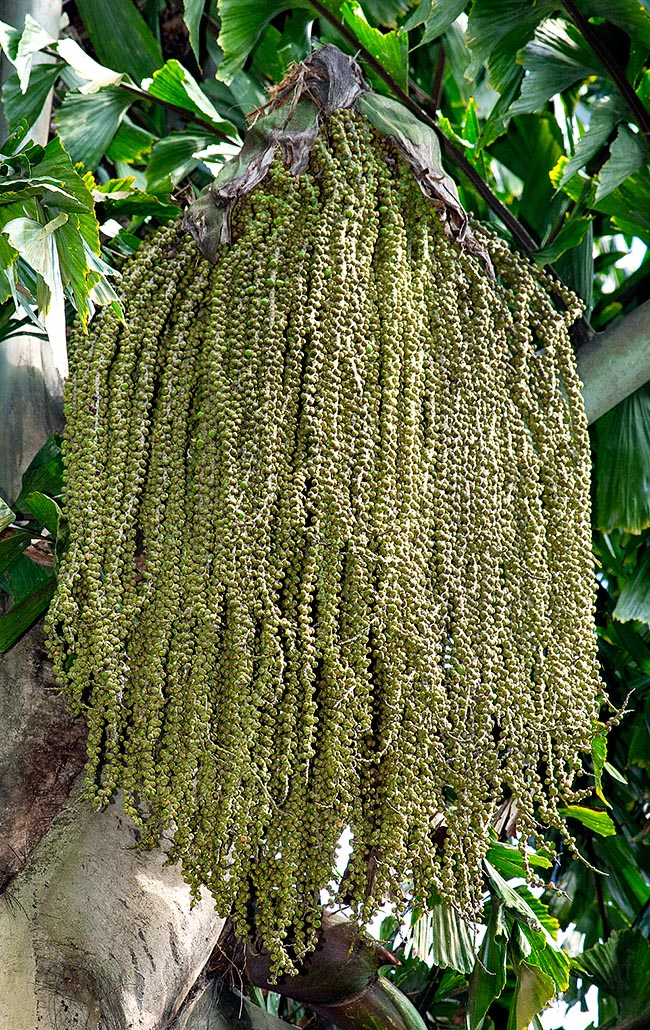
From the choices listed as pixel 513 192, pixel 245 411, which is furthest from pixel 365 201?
pixel 513 192

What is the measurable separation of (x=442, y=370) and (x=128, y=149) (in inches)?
40.7

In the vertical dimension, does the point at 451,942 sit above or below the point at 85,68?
below

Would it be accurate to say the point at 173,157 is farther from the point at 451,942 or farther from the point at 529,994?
the point at 529,994

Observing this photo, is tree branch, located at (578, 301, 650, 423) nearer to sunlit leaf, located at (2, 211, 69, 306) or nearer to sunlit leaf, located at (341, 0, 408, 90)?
sunlit leaf, located at (341, 0, 408, 90)

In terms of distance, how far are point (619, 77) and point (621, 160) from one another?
0.18 metres

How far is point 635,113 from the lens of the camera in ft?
6.09

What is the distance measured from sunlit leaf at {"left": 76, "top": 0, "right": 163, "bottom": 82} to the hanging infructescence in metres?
0.78

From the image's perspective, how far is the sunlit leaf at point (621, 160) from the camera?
1.79 metres

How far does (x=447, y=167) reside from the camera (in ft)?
7.23

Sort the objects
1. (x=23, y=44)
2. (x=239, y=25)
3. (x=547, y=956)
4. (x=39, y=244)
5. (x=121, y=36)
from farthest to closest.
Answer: (x=121, y=36) → (x=547, y=956) → (x=239, y=25) → (x=23, y=44) → (x=39, y=244)

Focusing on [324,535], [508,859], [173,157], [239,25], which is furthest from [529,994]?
[239,25]

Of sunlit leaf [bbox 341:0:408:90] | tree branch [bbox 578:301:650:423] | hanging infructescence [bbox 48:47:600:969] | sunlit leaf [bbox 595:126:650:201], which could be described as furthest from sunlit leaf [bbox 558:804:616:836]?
sunlit leaf [bbox 341:0:408:90]

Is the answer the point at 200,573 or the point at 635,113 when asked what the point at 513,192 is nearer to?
the point at 635,113

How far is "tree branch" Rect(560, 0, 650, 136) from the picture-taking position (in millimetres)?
1844
